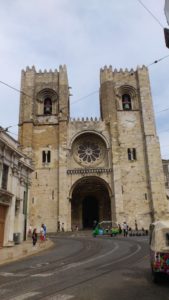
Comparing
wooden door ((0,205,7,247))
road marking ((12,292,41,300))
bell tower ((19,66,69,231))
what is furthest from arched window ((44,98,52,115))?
road marking ((12,292,41,300))

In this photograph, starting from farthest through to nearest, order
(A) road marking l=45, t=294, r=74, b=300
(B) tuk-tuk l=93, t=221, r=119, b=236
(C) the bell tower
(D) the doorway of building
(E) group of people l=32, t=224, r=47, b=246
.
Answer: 1. (D) the doorway of building
2. (C) the bell tower
3. (B) tuk-tuk l=93, t=221, r=119, b=236
4. (E) group of people l=32, t=224, r=47, b=246
5. (A) road marking l=45, t=294, r=74, b=300

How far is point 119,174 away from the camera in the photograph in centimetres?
3042

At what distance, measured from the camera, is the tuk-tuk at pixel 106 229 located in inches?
961

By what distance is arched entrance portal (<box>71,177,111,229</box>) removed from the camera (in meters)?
33.2

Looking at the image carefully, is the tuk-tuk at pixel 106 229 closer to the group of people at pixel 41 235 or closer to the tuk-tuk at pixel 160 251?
the group of people at pixel 41 235

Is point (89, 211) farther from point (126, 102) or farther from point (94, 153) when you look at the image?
point (126, 102)

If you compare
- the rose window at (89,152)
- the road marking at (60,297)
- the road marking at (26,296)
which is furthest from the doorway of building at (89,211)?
the road marking at (60,297)

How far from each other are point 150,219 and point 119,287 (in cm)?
2499

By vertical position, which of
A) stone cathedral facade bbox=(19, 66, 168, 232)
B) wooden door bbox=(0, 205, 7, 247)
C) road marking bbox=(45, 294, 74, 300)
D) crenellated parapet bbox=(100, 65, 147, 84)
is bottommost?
road marking bbox=(45, 294, 74, 300)

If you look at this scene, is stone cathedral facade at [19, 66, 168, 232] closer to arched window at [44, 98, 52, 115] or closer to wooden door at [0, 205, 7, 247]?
arched window at [44, 98, 52, 115]

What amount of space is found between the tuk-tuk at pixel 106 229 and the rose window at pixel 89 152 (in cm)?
853

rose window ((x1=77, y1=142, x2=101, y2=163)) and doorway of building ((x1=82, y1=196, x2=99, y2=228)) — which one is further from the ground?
rose window ((x1=77, y1=142, x2=101, y2=163))

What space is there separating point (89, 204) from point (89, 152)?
666 centimetres

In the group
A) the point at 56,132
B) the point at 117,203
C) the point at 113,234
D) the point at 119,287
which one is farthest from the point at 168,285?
the point at 56,132
